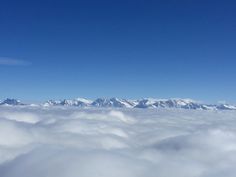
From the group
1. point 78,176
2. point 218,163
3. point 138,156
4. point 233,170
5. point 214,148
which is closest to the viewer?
point 78,176

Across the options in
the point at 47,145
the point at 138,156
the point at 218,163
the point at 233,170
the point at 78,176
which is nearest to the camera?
the point at 78,176

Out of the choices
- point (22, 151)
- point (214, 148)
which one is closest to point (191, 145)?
point (214, 148)

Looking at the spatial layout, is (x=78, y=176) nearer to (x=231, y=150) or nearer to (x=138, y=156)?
(x=138, y=156)

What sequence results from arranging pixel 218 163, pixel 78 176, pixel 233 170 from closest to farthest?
pixel 78 176 → pixel 233 170 → pixel 218 163

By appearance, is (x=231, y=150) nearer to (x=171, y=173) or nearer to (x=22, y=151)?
(x=171, y=173)

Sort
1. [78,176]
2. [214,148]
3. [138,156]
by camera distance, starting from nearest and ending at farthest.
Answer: [78,176], [138,156], [214,148]

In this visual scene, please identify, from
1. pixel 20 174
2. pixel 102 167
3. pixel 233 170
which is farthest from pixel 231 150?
pixel 20 174

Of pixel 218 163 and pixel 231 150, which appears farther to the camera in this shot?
pixel 231 150

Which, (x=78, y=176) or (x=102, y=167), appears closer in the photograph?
(x=78, y=176)
